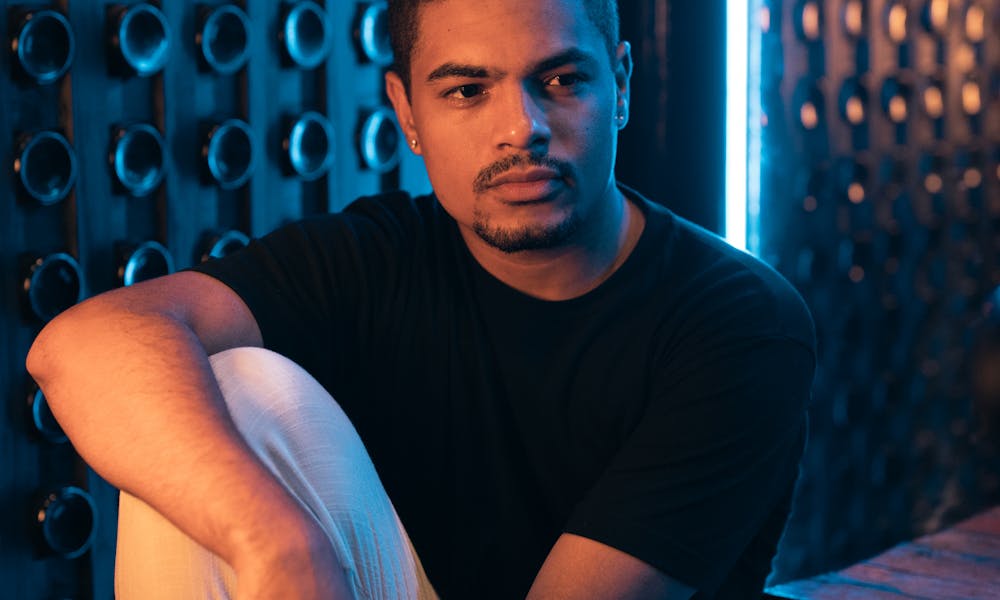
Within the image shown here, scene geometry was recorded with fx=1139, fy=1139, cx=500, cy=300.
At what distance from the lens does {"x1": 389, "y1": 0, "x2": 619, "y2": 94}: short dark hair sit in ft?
5.77

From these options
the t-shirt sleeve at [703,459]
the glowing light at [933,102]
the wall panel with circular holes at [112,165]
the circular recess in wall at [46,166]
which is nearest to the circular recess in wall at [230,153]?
the wall panel with circular holes at [112,165]

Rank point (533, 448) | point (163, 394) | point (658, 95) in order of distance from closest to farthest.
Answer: point (163, 394) → point (533, 448) → point (658, 95)

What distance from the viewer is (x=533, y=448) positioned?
175 cm

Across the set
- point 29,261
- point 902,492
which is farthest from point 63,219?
point 902,492

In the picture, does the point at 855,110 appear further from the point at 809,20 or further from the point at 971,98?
the point at 971,98

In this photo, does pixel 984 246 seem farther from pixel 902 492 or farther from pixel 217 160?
pixel 217 160

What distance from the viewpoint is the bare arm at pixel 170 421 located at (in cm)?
129

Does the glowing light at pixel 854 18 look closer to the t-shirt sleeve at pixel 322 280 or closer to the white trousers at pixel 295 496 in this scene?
the t-shirt sleeve at pixel 322 280

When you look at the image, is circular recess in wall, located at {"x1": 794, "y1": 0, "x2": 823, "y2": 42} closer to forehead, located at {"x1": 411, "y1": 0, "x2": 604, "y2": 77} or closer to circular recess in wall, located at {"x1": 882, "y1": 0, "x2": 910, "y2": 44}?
circular recess in wall, located at {"x1": 882, "y1": 0, "x2": 910, "y2": 44}

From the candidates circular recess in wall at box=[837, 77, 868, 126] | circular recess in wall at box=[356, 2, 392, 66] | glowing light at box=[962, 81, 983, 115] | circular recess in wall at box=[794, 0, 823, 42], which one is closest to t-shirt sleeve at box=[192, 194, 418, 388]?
circular recess in wall at box=[356, 2, 392, 66]

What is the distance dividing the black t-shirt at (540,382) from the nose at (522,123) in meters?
0.24

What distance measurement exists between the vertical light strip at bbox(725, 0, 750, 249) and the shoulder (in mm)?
1013

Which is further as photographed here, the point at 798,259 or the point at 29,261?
the point at 798,259

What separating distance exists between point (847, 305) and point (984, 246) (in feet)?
2.37
